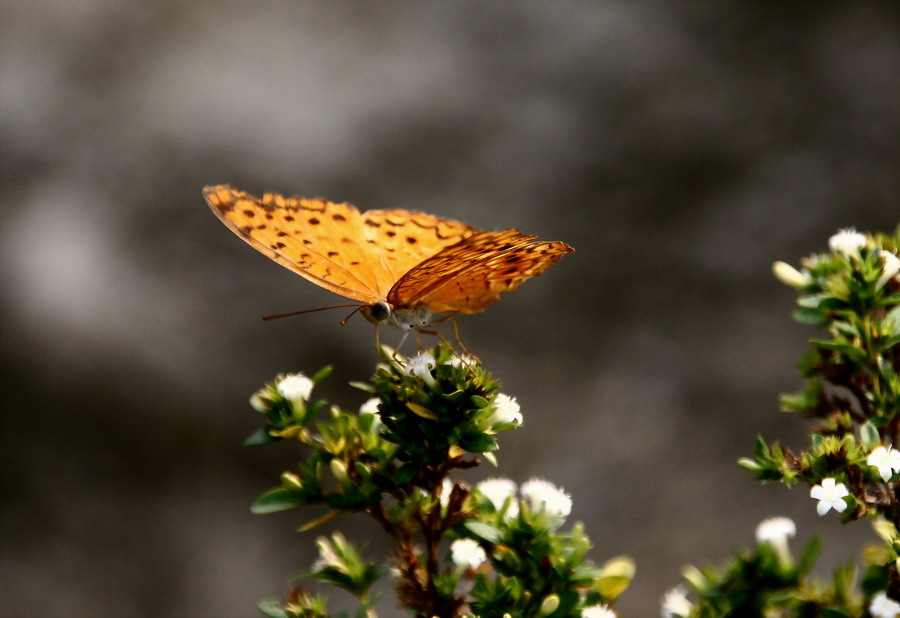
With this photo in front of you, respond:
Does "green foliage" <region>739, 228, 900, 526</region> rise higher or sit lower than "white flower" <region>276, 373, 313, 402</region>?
higher

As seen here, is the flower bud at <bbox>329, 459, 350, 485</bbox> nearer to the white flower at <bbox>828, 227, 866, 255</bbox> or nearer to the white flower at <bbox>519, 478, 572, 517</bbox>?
the white flower at <bbox>519, 478, 572, 517</bbox>

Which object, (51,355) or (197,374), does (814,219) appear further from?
(51,355)

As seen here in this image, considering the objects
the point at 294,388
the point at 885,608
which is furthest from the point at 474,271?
the point at 885,608

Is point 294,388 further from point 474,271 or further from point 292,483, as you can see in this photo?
point 474,271

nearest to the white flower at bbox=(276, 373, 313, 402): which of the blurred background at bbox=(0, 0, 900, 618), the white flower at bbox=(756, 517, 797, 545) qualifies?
the white flower at bbox=(756, 517, 797, 545)

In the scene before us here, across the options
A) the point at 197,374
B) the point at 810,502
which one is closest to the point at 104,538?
the point at 197,374

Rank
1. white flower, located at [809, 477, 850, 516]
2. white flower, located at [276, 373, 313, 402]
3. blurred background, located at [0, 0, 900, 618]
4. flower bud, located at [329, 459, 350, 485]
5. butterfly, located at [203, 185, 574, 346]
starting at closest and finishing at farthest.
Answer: white flower, located at [809, 477, 850, 516], flower bud, located at [329, 459, 350, 485], white flower, located at [276, 373, 313, 402], butterfly, located at [203, 185, 574, 346], blurred background, located at [0, 0, 900, 618]

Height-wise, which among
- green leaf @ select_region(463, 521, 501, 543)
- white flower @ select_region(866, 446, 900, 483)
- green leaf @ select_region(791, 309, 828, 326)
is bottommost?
green leaf @ select_region(463, 521, 501, 543)
